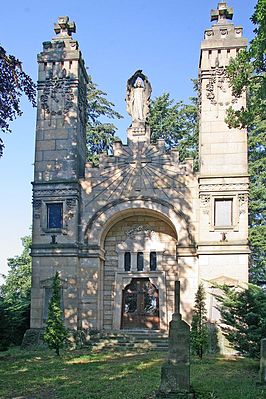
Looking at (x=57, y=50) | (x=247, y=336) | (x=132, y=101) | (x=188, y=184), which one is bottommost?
(x=247, y=336)

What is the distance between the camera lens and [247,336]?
45.9ft

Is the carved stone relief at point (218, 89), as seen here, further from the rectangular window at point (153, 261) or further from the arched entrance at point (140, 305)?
the arched entrance at point (140, 305)

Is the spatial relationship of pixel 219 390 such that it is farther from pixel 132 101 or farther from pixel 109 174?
pixel 132 101

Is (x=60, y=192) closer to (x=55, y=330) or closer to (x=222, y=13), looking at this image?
(x=55, y=330)

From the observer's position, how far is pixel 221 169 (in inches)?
786

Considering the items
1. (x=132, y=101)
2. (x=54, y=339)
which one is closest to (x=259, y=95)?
(x=132, y=101)

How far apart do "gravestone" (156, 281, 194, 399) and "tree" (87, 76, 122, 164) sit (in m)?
24.0

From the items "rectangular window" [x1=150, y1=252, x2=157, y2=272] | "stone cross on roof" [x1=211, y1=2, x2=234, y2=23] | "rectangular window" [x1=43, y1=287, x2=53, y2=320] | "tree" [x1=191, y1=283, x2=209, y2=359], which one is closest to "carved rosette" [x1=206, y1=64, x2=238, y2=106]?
"stone cross on roof" [x1=211, y1=2, x2=234, y2=23]

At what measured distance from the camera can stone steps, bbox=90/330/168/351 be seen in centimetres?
1898

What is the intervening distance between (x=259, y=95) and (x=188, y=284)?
25.3ft

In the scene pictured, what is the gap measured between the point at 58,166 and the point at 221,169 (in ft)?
20.3

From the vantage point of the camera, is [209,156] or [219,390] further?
[209,156]

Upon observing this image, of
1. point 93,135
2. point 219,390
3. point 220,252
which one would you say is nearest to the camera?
point 219,390

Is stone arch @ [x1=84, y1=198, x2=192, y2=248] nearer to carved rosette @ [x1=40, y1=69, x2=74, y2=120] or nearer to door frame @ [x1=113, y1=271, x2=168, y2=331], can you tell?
door frame @ [x1=113, y1=271, x2=168, y2=331]
